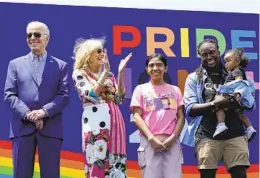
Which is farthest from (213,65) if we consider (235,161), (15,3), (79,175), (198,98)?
(15,3)

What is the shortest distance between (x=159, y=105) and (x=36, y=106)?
981 millimetres

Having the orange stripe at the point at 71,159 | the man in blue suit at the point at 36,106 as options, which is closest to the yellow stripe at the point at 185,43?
the orange stripe at the point at 71,159

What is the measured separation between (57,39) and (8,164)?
154cm

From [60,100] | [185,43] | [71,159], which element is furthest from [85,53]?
[185,43]

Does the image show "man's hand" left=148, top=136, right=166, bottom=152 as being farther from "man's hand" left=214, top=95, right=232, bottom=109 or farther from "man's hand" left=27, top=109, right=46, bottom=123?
"man's hand" left=27, top=109, right=46, bottom=123

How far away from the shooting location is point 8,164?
6.49 meters

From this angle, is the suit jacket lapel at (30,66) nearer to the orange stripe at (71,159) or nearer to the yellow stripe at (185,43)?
the orange stripe at (71,159)

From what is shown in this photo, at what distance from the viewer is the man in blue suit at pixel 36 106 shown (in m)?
4.64

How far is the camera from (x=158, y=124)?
480 centimetres

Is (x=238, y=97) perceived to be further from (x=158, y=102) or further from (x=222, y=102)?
(x=158, y=102)

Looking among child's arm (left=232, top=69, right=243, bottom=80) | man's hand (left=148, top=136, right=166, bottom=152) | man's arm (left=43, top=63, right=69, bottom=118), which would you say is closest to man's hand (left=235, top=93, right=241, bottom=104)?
child's arm (left=232, top=69, right=243, bottom=80)

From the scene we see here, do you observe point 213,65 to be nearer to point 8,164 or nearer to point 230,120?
point 230,120

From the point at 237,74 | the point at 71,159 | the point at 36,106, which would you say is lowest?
the point at 71,159

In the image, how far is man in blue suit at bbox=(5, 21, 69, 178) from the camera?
15.2 ft
